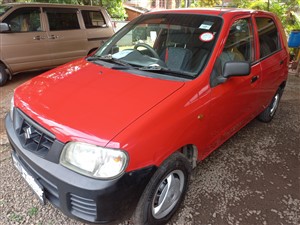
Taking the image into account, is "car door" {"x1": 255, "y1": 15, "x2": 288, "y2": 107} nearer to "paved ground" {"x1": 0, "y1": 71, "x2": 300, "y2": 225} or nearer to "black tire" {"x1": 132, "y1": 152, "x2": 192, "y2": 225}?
"paved ground" {"x1": 0, "y1": 71, "x2": 300, "y2": 225}

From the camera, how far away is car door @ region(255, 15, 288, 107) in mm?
3158

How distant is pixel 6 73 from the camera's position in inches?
215

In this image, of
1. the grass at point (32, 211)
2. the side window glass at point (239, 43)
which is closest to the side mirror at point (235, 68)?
the side window glass at point (239, 43)

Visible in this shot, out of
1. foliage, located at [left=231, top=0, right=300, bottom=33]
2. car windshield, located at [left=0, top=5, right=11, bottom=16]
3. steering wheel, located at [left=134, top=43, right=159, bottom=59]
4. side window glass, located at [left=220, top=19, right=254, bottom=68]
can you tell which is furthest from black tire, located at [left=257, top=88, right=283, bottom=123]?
foliage, located at [left=231, top=0, right=300, bottom=33]

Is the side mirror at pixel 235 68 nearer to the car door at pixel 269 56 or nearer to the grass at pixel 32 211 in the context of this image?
the car door at pixel 269 56

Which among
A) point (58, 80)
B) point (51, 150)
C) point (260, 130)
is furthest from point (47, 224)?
point (260, 130)

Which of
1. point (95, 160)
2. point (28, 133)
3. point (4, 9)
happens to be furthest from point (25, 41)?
point (95, 160)

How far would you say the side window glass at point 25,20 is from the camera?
5.33 meters

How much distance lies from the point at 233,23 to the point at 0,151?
3.07 meters

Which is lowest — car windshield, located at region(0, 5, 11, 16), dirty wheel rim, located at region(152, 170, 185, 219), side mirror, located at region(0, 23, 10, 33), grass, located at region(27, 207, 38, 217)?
grass, located at region(27, 207, 38, 217)

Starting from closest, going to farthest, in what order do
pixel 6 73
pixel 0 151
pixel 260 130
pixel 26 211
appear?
pixel 26 211
pixel 0 151
pixel 260 130
pixel 6 73

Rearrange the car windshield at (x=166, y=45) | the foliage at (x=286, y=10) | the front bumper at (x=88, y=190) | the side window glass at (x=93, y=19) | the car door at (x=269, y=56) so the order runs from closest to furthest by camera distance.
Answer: the front bumper at (x=88, y=190), the car windshield at (x=166, y=45), the car door at (x=269, y=56), the side window glass at (x=93, y=19), the foliage at (x=286, y=10)

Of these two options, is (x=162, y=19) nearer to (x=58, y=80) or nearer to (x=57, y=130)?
(x=58, y=80)

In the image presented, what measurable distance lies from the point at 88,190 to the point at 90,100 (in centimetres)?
69
